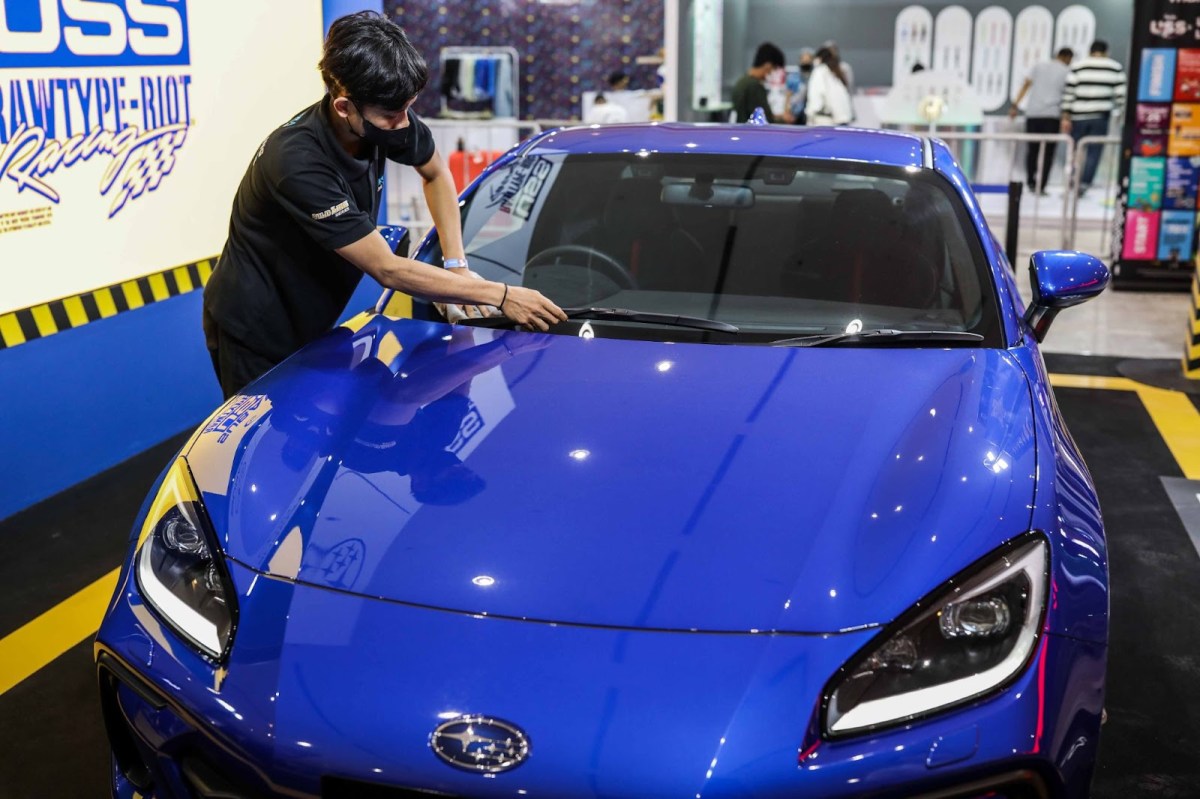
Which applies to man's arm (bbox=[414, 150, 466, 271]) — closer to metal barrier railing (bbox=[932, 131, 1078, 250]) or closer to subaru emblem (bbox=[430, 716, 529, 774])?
subaru emblem (bbox=[430, 716, 529, 774])

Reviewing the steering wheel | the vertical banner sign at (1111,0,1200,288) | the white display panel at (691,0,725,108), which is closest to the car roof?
the steering wheel

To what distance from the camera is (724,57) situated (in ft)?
48.4

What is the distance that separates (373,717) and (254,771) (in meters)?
0.19

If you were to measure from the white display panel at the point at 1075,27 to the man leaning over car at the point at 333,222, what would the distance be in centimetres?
1454

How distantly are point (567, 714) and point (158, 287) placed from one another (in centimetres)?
375

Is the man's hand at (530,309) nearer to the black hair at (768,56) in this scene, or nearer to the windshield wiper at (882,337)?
the windshield wiper at (882,337)

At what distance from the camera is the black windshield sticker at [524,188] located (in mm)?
3307

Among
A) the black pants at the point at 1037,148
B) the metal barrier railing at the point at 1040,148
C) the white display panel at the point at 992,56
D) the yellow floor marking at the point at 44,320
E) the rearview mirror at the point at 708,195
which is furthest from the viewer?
the white display panel at the point at 992,56

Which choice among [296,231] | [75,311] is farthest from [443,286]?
[75,311]

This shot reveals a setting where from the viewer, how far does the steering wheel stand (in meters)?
2.95

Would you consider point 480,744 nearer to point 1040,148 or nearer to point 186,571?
point 186,571

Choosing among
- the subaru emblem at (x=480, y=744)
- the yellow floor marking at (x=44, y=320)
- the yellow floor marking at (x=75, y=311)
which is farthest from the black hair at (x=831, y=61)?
the subaru emblem at (x=480, y=744)

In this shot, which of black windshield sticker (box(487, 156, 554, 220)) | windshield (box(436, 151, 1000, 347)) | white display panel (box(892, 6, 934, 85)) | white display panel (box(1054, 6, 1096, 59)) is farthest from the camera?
white display panel (box(892, 6, 934, 85))

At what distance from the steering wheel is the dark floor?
150cm
